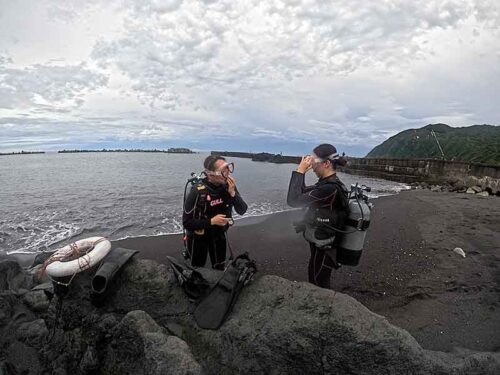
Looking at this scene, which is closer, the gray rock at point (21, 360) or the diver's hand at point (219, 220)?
the gray rock at point (21, 360)

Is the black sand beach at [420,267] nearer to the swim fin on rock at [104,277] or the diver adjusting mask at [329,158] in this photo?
the diver adjusting mask at [329,158]

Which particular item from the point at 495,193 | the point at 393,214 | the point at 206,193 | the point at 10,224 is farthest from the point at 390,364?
the point at 495,193

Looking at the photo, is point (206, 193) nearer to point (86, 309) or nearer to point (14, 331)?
point (86, 309)

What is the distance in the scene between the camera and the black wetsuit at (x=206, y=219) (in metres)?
4.38

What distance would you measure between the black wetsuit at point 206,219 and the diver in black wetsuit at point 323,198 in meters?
1.14

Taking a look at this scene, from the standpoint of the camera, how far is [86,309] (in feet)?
11.3

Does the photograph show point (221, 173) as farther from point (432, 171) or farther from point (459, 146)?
point (459, 146)

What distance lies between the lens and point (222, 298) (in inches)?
128

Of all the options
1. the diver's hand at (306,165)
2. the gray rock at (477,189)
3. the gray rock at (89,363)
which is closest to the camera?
the gray rock at (89,363)

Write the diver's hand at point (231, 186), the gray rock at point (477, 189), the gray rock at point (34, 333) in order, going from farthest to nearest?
the gray rock at point (477, 189) → the diver's hand at point (231, 186) → the gray rock at point (34, 333)

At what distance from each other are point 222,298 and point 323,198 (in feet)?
5.36

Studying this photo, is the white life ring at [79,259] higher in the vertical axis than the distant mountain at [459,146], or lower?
lower

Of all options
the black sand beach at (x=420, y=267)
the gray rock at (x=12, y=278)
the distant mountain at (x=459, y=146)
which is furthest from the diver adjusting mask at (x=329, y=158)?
the distant mountain at (x=459, y=146)

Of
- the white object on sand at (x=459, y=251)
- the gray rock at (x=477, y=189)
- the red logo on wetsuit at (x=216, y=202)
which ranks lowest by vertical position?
the white object on sand at (x=459, y=251)
